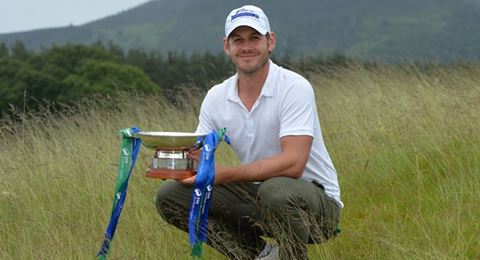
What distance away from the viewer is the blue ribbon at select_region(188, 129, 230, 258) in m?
3.60

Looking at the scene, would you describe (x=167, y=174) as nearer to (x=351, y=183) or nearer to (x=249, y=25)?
(x=249, y=25)

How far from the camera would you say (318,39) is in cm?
18025

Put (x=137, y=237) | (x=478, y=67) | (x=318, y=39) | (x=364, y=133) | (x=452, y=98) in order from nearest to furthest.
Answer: (x=137, y=237) → (x=364, y=133) → (x=452, y=98) → (x=478, y=67) → (x=318, y=39)

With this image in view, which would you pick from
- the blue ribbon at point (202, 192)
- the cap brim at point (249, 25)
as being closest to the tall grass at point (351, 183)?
the blue ribbon at point (202, 192)

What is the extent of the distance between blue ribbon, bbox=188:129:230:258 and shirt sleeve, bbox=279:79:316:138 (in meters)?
0.30

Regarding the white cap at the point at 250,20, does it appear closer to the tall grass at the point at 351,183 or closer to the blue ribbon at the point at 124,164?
the blue ribbon at the point at 124,164

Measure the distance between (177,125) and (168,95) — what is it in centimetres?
182

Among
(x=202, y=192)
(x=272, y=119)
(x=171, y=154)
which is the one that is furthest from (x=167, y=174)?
(x=272, y=119)

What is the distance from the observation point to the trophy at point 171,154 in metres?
3.55

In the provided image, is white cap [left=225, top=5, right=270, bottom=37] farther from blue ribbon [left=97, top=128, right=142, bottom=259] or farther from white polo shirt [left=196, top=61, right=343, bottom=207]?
blue ribbon [left=97, top=128, right=142, bottom=259]

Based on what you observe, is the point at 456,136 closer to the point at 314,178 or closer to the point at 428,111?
the point at 428,111

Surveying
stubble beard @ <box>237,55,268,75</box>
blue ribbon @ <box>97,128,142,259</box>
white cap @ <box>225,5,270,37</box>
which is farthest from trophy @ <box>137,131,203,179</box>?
white cap @ <box>225,5,270,37</box>

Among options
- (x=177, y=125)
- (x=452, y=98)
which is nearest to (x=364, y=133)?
(x=452, y=98)

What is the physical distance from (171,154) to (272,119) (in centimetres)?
66
